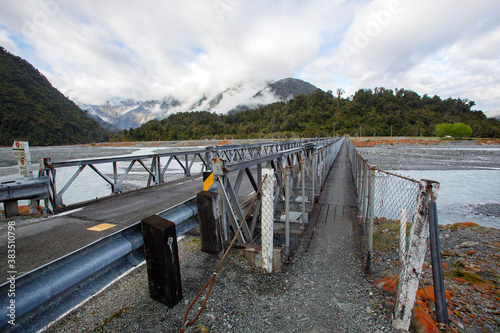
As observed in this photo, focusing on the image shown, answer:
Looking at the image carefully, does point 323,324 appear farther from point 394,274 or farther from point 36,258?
point 36,258

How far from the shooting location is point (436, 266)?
233 centimetres

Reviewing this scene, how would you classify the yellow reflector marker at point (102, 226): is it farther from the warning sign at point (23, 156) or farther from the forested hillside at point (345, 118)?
the forested hillside at point (345, 118)

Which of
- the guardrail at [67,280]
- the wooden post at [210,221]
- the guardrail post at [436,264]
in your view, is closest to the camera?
the guardrail at [67,280]

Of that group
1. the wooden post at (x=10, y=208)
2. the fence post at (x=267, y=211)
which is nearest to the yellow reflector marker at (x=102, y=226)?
the wooden post at (x=10, y=208)

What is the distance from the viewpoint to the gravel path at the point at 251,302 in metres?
2.52

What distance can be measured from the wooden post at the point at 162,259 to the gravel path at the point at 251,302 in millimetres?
193

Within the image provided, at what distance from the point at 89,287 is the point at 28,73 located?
468 feet

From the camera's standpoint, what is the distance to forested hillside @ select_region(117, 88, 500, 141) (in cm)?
10500

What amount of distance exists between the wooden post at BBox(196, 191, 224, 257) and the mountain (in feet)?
318

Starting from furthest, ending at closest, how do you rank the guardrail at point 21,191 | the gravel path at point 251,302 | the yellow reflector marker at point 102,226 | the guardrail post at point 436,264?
1. the guardrail at point 21,191
2. the yellow reflector marker at point 102,226
3. the gravel path at point 251,302
4. the guardrail post at point 436,264

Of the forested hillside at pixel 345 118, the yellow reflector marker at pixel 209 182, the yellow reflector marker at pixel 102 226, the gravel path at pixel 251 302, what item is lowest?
the gravel path at pixel 251 302

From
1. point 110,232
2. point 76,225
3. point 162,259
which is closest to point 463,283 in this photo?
point 162,259

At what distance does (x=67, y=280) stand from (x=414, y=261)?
3.12 m

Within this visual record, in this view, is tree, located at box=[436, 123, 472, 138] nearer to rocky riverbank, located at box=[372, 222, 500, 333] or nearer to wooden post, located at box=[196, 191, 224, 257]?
rocky riverbank, located at box=[372, 222, 500, 333]
